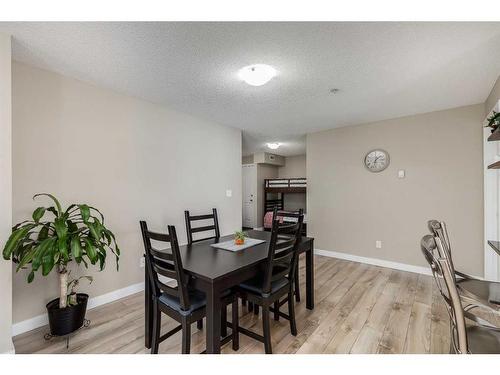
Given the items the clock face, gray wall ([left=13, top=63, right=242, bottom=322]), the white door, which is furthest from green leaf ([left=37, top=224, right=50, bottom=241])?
the white door

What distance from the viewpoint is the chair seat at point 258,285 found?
5.54 feet

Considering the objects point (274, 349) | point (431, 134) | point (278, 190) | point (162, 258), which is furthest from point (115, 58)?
point (278, 190)

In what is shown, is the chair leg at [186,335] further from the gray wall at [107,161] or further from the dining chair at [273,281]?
the gray wall at [107,161]

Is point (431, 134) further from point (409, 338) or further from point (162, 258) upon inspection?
point (162, 258)

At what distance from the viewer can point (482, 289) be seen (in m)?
1.48

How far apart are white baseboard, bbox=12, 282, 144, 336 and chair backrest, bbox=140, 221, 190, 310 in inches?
50.3

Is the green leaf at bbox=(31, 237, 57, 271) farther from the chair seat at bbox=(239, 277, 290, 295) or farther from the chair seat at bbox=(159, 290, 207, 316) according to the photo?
the chair seat at bbox=(239, 277, 290, 295)

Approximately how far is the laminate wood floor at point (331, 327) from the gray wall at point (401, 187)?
2.85 feet

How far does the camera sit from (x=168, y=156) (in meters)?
3.08

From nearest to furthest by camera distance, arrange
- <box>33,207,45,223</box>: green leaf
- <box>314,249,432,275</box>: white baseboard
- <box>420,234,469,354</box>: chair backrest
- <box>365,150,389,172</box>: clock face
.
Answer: <box>420,234,469,354</box>: chair backrest → <box>33,207,45,223</box>: green leaf → <box>314,249,432,275</box>: white baseboard → <box>365,150,389,172</box>: clock face

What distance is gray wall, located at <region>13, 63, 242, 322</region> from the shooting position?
6.58ft

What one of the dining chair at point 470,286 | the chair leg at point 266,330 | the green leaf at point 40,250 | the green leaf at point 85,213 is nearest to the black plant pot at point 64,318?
the green leaf at point 40,250

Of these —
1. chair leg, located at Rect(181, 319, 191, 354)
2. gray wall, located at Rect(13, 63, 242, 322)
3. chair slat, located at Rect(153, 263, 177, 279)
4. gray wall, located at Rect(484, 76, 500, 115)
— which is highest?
gray wall, located at Rect(484, 76, 500, 115)
